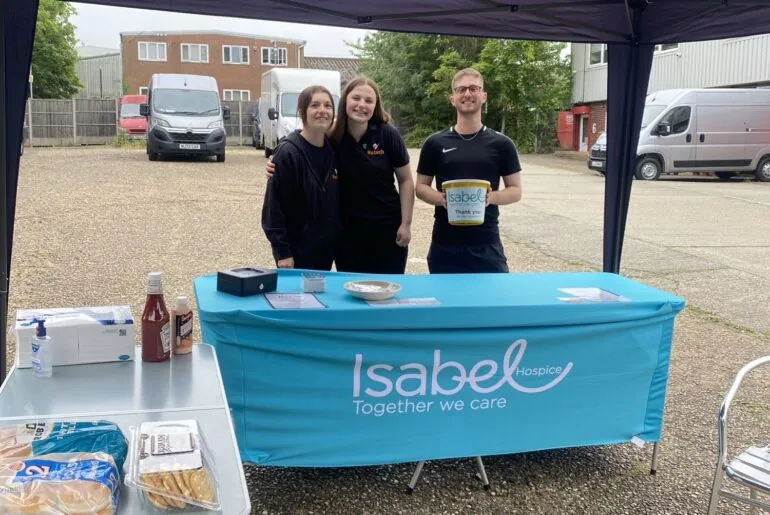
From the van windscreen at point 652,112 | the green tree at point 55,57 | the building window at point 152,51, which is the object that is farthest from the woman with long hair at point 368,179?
the building window at point 152,51

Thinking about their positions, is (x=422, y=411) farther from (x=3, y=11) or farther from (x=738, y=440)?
(x=3, y=11)

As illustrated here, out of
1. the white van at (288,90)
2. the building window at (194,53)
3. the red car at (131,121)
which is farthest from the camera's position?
the building window at (194,53)

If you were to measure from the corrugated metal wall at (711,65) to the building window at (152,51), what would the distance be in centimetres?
2748

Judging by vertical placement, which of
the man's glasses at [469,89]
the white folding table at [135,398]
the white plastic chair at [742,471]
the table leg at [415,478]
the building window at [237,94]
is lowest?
the table leg at [415,478]

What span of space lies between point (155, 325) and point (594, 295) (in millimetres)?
1902

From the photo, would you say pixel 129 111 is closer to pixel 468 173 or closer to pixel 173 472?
pixel 468 173

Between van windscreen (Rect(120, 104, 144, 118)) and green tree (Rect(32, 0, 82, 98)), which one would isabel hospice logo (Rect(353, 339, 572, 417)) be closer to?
van windscreen (Rect(120, 104, 144, 118))

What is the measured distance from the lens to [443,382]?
2840 mm

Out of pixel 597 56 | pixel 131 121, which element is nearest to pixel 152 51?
pixel 131 121

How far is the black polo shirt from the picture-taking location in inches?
138

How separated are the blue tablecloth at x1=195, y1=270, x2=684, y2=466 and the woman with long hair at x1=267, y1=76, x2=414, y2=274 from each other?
1.70ft

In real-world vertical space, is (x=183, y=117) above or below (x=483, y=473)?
above

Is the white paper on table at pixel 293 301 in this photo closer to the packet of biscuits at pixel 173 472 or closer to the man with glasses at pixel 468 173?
the man with glasses at pixel 468 173

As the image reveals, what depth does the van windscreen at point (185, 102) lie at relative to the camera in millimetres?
17047
